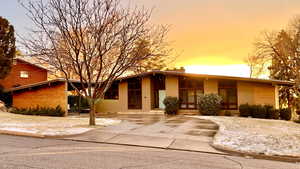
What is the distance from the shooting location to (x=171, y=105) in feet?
64.6

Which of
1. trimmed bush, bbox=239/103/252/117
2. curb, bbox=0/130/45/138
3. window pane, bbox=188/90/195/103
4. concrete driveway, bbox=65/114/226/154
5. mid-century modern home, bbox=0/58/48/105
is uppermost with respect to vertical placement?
mid-century modern home, bbox=0/58/48/105

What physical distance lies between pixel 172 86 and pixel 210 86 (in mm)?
3368

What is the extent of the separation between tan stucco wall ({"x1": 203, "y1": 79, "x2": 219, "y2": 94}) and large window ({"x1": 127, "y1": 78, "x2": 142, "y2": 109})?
20.3 feet

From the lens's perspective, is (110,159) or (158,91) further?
(158,91)

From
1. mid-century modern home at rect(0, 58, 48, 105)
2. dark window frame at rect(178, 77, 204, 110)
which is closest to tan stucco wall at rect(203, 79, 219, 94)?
dark window frame at rect(178, 77, 204, 110)

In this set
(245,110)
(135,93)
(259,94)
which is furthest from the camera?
(135,93)

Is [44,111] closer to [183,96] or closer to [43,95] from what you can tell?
[43,95]

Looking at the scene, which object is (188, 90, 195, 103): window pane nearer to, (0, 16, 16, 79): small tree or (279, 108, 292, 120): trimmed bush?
(279, 108, 292, 120): trimmed bush

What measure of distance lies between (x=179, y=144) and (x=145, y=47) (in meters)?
6.32

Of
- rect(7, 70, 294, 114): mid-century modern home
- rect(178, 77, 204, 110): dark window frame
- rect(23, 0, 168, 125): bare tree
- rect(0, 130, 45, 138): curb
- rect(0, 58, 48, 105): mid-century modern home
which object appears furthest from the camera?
rect(0, 58, 48, 105): mid-century modern home

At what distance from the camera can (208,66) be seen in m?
28.3

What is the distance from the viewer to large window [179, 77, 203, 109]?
67.7 ft

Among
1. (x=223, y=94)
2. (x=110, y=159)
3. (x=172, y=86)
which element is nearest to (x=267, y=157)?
(x=110, y=159)

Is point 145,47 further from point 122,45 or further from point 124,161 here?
point 124,161
